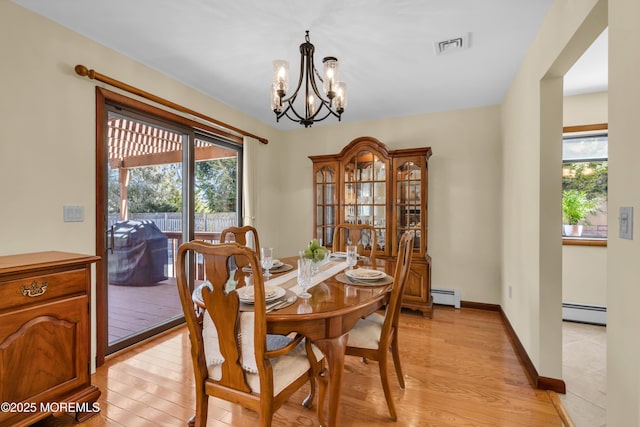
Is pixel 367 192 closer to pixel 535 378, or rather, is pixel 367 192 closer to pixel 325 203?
pixel 325 203

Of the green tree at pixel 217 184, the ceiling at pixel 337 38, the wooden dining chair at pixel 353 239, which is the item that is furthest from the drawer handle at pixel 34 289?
the wooden dining chair at pixel 353 239

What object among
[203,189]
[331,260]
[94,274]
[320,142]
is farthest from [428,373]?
[320,142]

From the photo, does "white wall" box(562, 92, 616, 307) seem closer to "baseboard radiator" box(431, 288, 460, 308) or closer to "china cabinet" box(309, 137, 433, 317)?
"baseboard radiator" box(431, 288, 460, 308)

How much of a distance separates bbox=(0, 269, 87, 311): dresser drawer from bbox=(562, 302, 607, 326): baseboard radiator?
13.9 feet

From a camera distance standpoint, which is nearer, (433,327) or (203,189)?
(433,327)

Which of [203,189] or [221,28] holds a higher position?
[221,28]

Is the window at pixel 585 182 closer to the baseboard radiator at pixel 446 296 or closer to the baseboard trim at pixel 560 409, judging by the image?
the baseboard radiator at pixel 446 296

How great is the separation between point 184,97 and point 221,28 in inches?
43.5

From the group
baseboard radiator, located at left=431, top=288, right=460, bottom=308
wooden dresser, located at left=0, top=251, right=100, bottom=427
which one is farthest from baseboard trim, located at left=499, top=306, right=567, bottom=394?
wooden dresser, located at left=0, top=251, right=100, bottom=427

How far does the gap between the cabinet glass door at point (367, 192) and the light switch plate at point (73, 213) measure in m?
2.60

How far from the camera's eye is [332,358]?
1.42m

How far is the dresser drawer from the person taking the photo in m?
1.44

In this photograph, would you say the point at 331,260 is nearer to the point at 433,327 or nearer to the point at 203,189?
the point at 433,327

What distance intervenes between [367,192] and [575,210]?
86.2 inches
